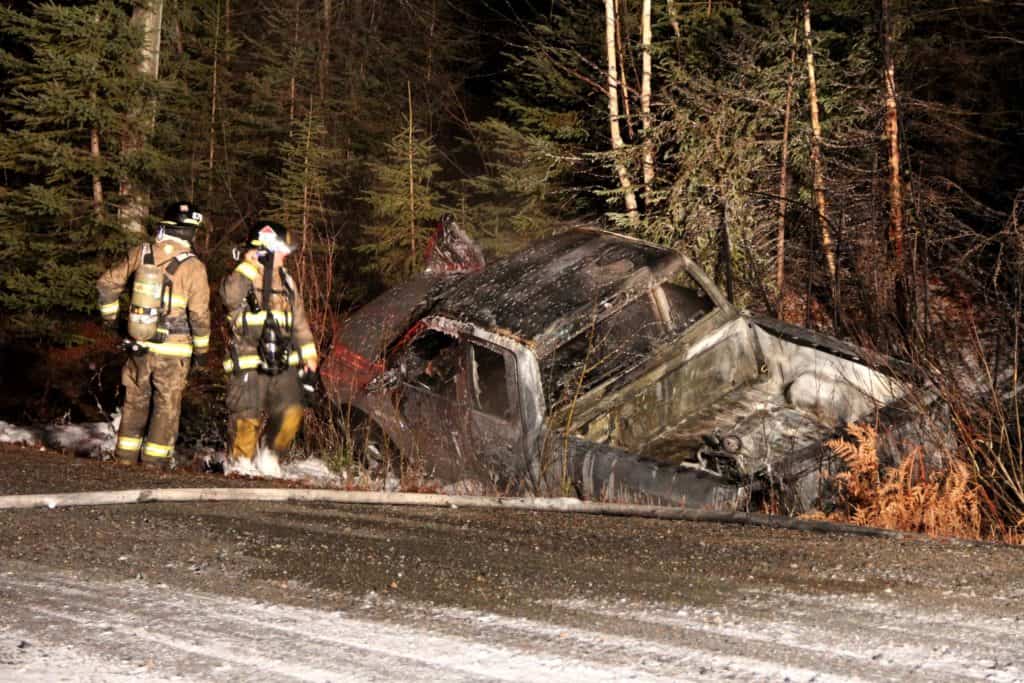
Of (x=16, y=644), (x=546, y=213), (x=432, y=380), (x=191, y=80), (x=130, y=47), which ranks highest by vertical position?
(x=191, y=80)

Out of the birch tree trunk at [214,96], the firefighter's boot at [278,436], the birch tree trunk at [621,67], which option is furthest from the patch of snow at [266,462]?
the birch tree trunk at [214,96]

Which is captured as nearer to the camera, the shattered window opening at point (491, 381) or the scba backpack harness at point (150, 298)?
the scba backpack harness at point (150, 298)

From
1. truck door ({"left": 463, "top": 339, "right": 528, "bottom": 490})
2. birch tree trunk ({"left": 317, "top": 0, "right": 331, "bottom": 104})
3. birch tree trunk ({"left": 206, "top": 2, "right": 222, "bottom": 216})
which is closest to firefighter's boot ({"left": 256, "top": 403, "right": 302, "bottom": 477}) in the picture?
truck door ({"left": 463, "top": 339, "right": 528, "bottom": 490})

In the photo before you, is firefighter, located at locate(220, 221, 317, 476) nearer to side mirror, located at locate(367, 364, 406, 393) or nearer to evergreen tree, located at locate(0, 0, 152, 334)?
side mirror, located at locate(367, 364, 406, 393)

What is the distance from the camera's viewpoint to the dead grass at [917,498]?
6020mm

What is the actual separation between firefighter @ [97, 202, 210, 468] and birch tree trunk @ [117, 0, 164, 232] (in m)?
7.88

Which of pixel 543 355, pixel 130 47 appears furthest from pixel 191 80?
pixel 543 355

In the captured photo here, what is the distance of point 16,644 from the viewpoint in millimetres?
3346

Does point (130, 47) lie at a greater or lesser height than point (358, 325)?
greater

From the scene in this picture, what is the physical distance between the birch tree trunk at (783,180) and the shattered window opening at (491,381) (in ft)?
20.2

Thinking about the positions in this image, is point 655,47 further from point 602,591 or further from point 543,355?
point 602,591

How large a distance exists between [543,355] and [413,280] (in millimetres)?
2216

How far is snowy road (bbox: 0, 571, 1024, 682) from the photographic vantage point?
320 cm

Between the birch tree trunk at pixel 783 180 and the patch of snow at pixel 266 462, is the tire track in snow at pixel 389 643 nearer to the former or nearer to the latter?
the patch of snow at pixel 266 462
